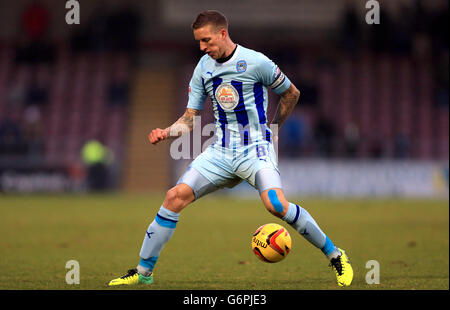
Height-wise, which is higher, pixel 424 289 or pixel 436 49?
pixel 436 49

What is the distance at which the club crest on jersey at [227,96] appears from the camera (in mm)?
6523

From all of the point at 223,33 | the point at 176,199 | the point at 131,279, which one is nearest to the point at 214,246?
the point at 131,279

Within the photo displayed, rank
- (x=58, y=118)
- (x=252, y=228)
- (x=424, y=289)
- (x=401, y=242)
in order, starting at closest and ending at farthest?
(x=424, y=289)
(x=401, y=242)
(x=252, y=228)
(x=58, y=118)

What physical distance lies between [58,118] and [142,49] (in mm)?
5319

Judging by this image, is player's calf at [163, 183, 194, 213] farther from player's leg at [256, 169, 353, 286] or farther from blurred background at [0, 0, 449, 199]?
blurred background at [0, 0, 449, 199]

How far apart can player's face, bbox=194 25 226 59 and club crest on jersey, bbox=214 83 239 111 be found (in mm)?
306

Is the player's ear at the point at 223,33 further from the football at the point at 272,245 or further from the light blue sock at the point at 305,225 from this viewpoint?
the football at the point at 272,245

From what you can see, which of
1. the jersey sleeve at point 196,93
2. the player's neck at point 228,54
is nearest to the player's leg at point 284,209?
the jersey sleeve at point 196,93

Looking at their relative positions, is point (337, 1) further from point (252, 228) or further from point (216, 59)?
point (216, 59)

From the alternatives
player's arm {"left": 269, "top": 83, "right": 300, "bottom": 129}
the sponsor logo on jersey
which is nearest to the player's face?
the sponsor logo on jersey

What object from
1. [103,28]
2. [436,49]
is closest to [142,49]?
[103,28]

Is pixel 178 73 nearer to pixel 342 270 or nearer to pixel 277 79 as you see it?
pixel 277 79

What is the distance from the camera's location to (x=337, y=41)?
29141mm

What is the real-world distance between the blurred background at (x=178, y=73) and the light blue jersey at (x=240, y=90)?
1641 centimetres
